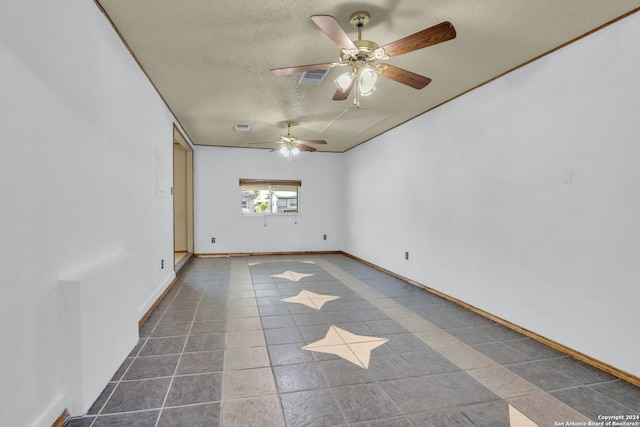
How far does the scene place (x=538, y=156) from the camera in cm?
293

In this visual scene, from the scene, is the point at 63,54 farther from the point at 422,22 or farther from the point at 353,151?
the point at 353,151

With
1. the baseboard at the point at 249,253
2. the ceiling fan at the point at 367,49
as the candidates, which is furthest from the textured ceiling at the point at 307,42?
the baseboard at the point at 249,253

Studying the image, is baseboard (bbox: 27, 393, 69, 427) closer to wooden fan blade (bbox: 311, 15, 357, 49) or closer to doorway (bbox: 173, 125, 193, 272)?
wooden fan blade (bbox: 311, 15, 357, 49)

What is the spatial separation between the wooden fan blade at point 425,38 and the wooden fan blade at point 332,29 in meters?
0.28

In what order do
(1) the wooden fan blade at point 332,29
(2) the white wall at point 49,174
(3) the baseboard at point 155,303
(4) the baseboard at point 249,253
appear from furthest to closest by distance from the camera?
(4) the baseboard at point 249,253, (3) the baseboard at point 155,303, (1) the wooden fan blade at point 332,29, (2) the white wall at point 49,174

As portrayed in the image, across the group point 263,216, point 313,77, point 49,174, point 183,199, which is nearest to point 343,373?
point 49,174

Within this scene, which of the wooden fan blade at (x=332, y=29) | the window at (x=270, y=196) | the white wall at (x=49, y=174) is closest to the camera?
the white wall at (x=49, y=174)

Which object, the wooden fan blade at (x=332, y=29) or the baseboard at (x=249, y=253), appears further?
the baseboard at (x=249, y=253)

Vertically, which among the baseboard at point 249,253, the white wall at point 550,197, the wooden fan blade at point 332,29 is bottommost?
the baseboard at point 249,253

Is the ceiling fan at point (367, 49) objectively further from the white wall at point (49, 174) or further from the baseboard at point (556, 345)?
the baseboard at point (556, 345)

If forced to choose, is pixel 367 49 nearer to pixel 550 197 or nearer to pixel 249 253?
pixel 550 197

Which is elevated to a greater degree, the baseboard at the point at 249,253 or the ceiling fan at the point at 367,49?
the ceiling fan at the point at 367,49

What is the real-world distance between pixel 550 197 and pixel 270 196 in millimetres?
5933

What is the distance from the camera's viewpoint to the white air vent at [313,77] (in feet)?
10.6
